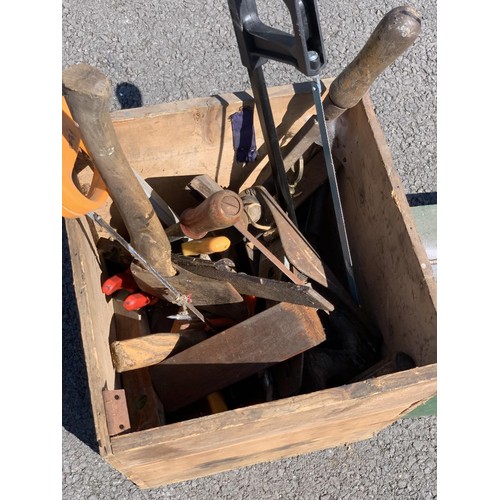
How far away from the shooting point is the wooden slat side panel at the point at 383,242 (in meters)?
1.48

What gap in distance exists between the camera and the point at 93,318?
1.42 meters

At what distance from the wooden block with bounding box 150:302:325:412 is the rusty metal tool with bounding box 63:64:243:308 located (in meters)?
0.10

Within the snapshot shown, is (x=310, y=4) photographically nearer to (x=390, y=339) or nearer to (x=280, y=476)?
(x=390, y=339)

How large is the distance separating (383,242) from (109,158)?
844 mm

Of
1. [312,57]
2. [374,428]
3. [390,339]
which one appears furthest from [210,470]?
[312,57]

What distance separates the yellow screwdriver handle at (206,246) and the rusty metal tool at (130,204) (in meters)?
0.08

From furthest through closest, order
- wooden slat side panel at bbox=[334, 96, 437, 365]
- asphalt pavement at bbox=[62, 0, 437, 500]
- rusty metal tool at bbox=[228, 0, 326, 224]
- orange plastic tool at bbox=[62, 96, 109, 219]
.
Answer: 1. asphalt pavement at bbox=[62, 0, 437, 500]
2. wooden slat side panel at bbox=[334, 96, 437, 365]
3. rusty metal tool at bbox=[228, 0, 326, 224]
4. orange plastic tool at bbox=[62, 96, 109, 219]

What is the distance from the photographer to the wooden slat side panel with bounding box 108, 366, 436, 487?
4.08ft

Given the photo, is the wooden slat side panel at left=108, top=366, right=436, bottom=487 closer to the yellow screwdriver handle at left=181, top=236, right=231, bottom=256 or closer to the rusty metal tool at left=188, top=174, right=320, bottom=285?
the rusty metal tool at left=188, top=174, right=320, bottom=285

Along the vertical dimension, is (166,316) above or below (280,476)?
above

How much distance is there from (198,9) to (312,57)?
64.6 inches

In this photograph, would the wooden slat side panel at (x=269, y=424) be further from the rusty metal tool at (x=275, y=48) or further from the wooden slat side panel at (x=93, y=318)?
the rusty metal tool at (x=275, y=48)

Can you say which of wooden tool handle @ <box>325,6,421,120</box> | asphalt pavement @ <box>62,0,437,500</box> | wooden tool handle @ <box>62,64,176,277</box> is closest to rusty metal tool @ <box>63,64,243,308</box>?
wooden tool handle @ <box>62,64,176,277</box>

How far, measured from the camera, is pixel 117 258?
1.68m
